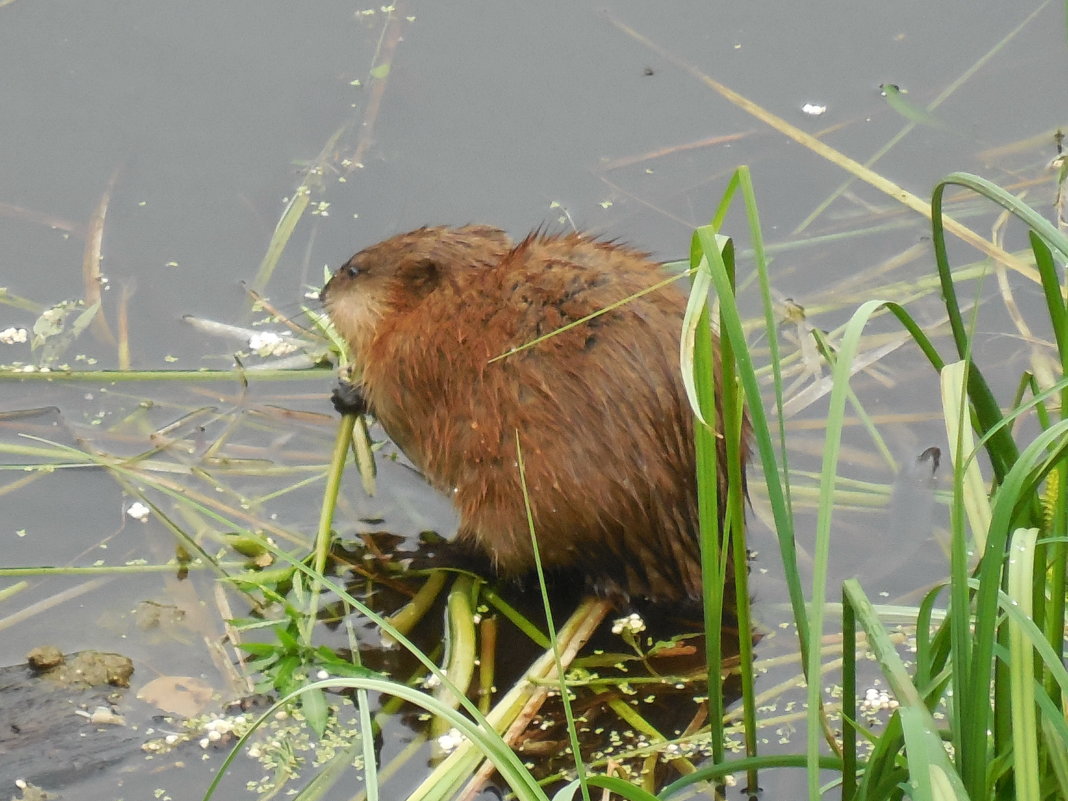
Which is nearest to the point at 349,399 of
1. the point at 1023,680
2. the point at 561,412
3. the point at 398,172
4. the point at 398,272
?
the point at 398,272

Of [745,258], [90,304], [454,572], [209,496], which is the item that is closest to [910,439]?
[745,258]

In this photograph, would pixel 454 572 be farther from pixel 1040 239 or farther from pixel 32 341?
pixel 1040 239

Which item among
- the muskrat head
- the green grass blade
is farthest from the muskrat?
the green grass blade

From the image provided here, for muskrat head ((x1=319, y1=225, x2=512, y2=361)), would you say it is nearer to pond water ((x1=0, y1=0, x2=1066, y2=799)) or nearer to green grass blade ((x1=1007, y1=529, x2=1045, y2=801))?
pond water ((x1=0, y1=0, x2=1066, y2=799))

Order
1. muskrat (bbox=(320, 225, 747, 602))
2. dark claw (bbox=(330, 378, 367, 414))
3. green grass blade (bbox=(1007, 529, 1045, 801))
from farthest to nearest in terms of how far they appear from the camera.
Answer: dark claw (bbox=(330, 378, 367, 414)) < muskrat (bbox=(320, 225, 747, 602)) < green grass blade (bbox=(1007, 529, 1045, 801))

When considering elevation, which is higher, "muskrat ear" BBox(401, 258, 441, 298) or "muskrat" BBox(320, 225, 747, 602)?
"muskrat ear" BBox(401, 258, 441, 298)

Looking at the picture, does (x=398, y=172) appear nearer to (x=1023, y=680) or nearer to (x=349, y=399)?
(x=349, y=399)

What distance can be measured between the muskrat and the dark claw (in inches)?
5.6

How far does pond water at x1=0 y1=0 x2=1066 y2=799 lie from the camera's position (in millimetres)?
3195

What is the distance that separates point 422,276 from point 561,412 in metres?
0.74

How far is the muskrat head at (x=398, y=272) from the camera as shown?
3242mm

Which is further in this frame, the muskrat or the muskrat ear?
the muskrat ear

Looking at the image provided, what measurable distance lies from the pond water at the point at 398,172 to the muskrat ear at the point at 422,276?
42 centimetres

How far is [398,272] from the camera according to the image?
3.31m
